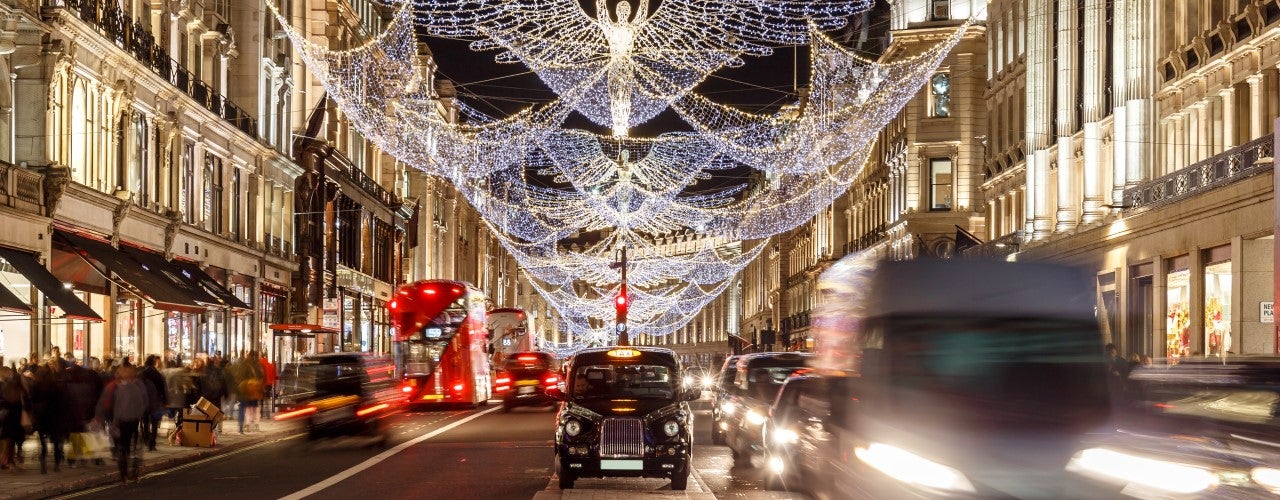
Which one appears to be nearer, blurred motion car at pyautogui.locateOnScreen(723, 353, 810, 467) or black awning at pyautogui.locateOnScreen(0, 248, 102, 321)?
blurred motion car at pyautogui.locateOnScreen(723, 353, 810, 467)

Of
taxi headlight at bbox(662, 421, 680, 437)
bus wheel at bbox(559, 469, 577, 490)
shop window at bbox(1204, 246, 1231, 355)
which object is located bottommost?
bus wheel at bbox(559, 469, 577, 490)

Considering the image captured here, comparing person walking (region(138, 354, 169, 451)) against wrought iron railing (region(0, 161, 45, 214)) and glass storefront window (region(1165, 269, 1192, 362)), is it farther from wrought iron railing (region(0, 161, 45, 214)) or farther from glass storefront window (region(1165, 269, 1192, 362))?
glass storefront window (region(1165, 269, 1192, 362))

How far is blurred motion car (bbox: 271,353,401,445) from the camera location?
26.0 m

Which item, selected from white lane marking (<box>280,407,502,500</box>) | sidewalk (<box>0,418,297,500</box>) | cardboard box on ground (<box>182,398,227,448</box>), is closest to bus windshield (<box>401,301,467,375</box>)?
white lane marking (<box>280,407,502,500</box>)

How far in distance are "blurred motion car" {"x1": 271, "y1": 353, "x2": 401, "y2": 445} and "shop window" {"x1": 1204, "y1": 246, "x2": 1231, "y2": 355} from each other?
59.2ft

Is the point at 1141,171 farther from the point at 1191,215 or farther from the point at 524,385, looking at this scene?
the point at 524,385

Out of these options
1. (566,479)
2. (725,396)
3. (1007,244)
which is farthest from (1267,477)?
(1007,244)

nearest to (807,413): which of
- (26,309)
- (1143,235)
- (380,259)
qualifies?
(26,309)

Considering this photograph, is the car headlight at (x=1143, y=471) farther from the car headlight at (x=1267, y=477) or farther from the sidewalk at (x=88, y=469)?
the sidewalk at (x=88, y=469)

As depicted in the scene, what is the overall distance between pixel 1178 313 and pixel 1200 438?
2912cm

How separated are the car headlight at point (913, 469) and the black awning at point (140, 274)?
26198 mm

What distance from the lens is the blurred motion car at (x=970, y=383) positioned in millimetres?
11156

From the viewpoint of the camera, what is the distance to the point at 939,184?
2670 inches

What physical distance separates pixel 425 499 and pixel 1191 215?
2315cm
